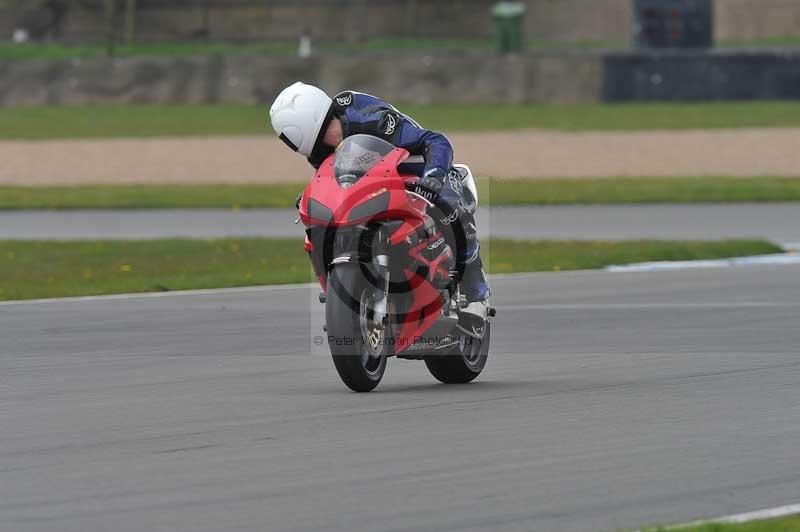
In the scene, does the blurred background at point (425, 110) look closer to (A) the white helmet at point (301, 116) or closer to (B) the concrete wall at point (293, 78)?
(B) the concrete wall at point (293, 78)

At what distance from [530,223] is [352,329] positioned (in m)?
12.5

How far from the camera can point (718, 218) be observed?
66.7ft

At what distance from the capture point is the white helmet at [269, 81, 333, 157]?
334 inches

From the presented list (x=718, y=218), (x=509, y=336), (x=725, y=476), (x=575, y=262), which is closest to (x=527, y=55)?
(x=718, y=218)

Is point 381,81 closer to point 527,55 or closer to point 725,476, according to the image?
point 527,55

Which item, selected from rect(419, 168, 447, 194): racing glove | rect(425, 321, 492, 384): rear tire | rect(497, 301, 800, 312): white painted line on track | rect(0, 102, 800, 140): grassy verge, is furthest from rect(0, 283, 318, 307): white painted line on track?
rect(0, 102, 800, 140): grassy verge

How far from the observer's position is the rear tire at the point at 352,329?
8.05m

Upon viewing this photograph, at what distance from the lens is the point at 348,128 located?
861cm

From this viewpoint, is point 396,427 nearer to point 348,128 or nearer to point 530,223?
point 348,128

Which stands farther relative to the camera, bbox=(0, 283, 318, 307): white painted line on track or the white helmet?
bbox=(0, 283, 318, 307): white painted line on track

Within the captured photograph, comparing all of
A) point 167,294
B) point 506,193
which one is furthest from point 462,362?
point 506,193

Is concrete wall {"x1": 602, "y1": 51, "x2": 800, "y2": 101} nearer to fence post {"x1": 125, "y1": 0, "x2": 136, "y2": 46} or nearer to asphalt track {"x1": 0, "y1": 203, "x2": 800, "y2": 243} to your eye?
asphalt track {"x1": 0, "y1": 203, "x2": 800, "y2": 243}

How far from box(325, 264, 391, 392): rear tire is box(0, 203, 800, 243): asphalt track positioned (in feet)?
33.3

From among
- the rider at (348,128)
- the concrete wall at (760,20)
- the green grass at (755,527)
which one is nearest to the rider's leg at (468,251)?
the rider at (348,128)
